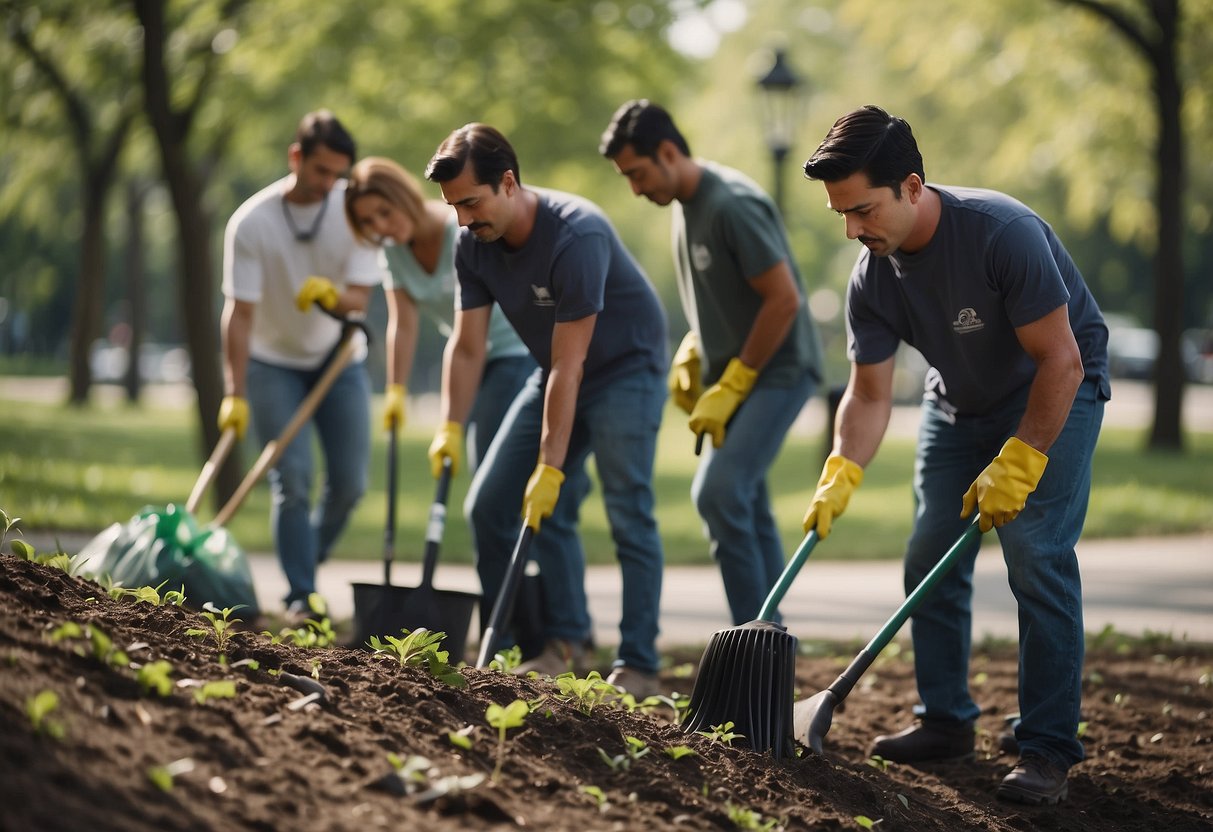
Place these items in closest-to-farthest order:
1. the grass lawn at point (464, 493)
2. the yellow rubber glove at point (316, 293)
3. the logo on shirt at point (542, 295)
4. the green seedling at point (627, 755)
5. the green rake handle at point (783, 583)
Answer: the green seedling at point (627, 755) < the green rake handle at point (783, 583) < the logo on shirt at point (542, 295) < the yellow rubber glove at point (316, 293) < the grass lawn at point (464, 493)

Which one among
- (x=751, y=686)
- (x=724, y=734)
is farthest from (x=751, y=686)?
(x=724, y=734)

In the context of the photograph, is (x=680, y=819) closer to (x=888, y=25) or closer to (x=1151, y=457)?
(x=1151, y=457)

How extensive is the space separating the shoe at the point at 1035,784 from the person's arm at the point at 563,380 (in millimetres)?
1688

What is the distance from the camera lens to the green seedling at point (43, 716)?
2627 mm

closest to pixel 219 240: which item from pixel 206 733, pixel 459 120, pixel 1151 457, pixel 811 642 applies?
pixel 459 120

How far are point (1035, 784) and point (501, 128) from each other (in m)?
12.4

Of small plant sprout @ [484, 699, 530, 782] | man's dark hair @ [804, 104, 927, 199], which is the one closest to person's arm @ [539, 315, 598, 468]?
man's dark hair @ [804, 104, 927, 199]

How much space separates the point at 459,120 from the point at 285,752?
1312 centimetres

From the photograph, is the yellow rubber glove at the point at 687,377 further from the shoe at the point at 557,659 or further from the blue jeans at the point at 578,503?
the shoe at the point at 557,659

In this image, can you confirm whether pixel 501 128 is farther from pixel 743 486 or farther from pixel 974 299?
pixel 974 299

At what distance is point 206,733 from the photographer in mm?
2875

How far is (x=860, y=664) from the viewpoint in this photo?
154 inches

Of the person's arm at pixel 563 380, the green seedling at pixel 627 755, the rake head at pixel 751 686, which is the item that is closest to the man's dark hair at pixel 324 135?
the person's arm at pixel 563 380

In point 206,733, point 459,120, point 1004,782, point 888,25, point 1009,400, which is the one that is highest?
point 888,25
